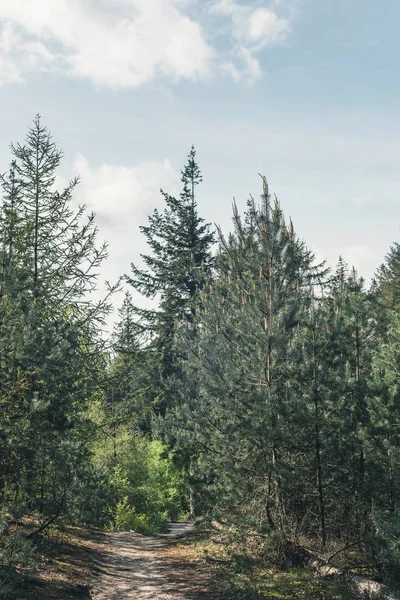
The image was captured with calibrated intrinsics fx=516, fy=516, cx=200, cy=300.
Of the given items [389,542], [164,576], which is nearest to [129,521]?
[164,576]

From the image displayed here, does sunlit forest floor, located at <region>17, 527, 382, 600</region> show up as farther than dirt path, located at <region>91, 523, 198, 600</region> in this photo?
No

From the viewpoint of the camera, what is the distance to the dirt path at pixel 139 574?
9.97m

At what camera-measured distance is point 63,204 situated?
16.0 m

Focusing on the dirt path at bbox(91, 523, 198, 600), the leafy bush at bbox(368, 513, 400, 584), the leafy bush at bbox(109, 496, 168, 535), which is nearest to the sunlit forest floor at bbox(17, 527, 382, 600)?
the dirt path at bbox(91, 523, 198, 600)

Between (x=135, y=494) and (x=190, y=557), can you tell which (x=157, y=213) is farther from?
(x=190, y=557)

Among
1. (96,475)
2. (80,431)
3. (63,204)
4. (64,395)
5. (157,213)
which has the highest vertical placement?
(157,213)

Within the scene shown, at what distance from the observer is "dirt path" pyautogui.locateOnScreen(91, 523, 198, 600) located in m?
9.97

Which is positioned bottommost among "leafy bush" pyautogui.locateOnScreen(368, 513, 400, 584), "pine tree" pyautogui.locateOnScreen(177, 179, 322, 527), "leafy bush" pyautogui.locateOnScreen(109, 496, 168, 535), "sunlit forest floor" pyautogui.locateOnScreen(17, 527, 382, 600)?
"leafy bush" pyautogui.locateOnScreen(109, 496, 168, 535)

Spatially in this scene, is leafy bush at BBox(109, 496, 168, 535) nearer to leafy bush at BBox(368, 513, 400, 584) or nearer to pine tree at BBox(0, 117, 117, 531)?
pine tree at BBox(0, 117, 117, 531)

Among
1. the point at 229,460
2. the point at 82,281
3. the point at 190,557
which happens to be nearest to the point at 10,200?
the point at 82,281

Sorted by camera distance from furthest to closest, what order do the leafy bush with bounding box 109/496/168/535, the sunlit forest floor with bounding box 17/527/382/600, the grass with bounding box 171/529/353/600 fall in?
1. the leafy bush with bounding box 109/496/168/535
2. the sunlit forest floor with bounding box 17/527/382/600
3. the grass with bounding box 171/529/353/600

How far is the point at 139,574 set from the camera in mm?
11859

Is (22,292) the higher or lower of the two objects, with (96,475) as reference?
higher

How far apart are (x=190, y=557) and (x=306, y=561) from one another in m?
3.64
